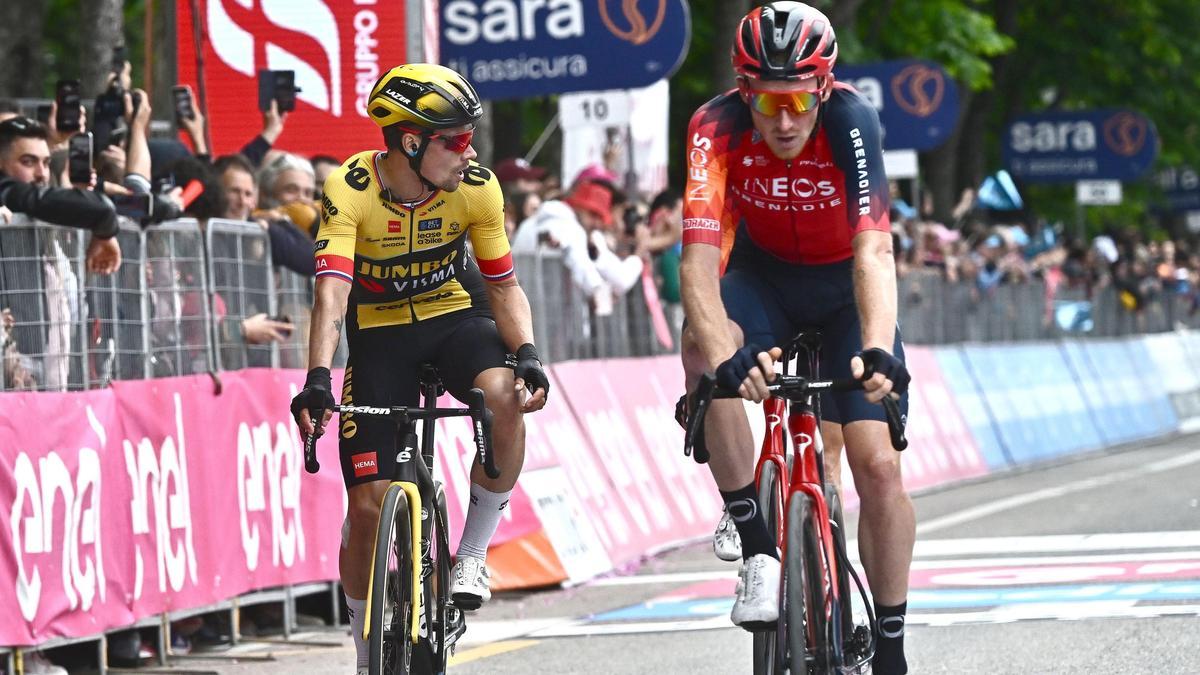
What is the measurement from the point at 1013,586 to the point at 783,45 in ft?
17.8

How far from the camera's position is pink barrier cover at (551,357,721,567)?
44.5 feet

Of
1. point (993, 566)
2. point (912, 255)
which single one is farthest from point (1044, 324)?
point (993, 566)

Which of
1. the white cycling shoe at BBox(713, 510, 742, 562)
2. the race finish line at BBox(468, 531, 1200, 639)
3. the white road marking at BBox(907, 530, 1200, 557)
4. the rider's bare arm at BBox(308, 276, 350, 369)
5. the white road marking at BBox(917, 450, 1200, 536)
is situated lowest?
the white road marking at BBox(917, 450, 1200, 536)

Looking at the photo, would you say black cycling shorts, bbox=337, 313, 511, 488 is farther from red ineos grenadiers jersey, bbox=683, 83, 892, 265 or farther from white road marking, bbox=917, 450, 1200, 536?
white road marking, bbox=917, 450, 1200, 536

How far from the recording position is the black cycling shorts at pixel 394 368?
734 centimetres

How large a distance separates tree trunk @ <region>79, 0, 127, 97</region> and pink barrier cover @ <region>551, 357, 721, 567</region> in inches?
242

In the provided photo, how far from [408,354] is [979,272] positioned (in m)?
18.0

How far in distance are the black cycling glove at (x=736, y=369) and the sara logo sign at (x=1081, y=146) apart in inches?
1220

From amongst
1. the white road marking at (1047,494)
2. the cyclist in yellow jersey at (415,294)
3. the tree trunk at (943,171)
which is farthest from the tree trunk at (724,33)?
the cyclist in yellow jersey at (415,294)

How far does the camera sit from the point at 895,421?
653 cm

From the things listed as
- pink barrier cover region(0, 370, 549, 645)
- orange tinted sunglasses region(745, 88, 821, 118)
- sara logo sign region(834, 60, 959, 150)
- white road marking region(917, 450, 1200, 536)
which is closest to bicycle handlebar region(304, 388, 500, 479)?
orange tinted sunglasses region(745, 88, 821, 118)

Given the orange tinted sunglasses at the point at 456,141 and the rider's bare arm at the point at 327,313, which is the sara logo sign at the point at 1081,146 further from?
the rider's bare arm at the point at 327,313

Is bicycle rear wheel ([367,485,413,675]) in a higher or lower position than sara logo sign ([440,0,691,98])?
lower

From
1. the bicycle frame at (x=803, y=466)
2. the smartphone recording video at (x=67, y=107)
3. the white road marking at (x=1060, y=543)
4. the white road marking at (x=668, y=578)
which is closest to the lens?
the bicycle frame at (x=803, y=466)
